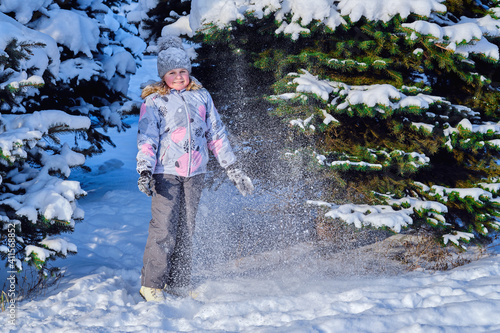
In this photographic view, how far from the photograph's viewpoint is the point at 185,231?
3.56 meters

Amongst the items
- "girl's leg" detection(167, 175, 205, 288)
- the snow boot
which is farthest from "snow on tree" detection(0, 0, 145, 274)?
"girl's leg" detection(167, 175, 205, 288)

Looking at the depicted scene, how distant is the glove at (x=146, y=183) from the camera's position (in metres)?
3.06

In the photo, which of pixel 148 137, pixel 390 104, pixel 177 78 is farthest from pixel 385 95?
pixel 148 137

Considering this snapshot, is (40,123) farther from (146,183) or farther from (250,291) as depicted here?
(250,291)

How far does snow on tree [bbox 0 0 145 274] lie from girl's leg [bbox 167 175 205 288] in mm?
856

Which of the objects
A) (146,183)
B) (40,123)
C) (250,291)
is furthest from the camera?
(250,291)

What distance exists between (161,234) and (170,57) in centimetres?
155

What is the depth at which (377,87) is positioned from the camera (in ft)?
11.8

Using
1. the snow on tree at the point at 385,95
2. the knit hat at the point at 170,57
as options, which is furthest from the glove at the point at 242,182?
the knit hat at the point at 170,57

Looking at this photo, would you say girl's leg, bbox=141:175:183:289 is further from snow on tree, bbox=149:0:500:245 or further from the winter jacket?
snow on tree, bbox=149:0:500:245

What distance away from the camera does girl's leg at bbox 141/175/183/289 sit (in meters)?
3.36

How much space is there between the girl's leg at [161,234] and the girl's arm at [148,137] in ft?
0.75

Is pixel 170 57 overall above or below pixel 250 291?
above

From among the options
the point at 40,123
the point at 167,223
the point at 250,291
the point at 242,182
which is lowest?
the point at 250,291
